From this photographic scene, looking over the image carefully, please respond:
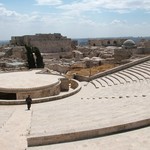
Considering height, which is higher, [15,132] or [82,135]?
[82,135]

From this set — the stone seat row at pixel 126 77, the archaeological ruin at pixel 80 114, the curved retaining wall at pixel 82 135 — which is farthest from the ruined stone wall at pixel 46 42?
the curved retaining wall at pixel 82 135

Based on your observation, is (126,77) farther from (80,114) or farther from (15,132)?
(15,132)

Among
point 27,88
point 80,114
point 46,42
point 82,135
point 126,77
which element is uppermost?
point 82,135

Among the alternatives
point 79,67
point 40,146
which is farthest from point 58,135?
point 79,67

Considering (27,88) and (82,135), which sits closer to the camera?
(82,135)

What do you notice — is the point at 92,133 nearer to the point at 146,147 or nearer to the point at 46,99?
the point at 146,147

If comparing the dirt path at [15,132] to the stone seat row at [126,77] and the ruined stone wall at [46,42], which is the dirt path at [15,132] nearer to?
the stone seat row at [126,77]

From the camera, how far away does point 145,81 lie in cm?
1973

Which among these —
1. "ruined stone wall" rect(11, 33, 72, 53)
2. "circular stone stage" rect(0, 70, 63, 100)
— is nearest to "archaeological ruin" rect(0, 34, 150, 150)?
"circular stone stage" rect(0, 70, 63, 100)

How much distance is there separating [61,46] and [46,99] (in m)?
64.8

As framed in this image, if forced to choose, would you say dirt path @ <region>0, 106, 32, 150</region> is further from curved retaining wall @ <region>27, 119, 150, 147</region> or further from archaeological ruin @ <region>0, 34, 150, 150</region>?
curved retaining wall @ <region>27, 119, 150, 147</region>

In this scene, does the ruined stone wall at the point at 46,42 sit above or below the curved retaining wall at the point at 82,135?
below

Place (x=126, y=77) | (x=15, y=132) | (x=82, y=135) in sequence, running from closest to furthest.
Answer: (x=82, y=135)
(x=15, y=132)
(x=126, y=77)

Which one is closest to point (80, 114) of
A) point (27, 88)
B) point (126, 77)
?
point (27, 88)
